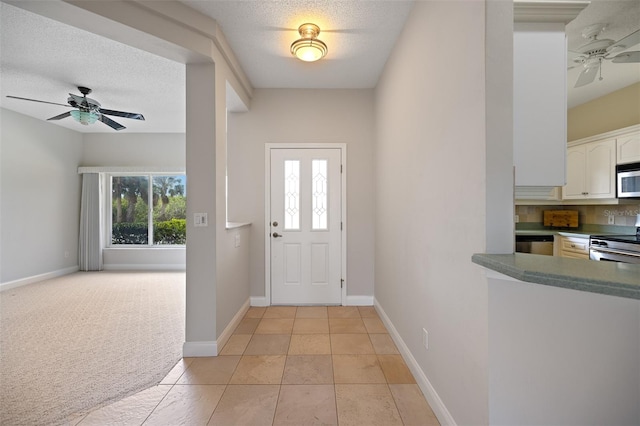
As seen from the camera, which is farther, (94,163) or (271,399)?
(94,163)

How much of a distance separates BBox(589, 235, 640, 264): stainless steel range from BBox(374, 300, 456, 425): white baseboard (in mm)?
2618

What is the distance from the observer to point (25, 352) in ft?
7.88

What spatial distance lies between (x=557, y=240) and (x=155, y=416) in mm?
5047

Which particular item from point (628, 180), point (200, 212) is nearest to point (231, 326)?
point (200, 212)

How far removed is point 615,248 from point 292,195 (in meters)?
3.78

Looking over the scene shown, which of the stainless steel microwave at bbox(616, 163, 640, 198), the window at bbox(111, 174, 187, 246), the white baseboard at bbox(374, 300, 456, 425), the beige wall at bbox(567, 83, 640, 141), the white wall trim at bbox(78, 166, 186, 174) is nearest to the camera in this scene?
the white baseboard at bbox(374, 300, 456, 425)

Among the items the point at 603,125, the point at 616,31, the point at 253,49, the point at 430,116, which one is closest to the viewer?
the point at 430,116

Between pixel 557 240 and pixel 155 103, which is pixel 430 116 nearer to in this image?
pixel 557 240

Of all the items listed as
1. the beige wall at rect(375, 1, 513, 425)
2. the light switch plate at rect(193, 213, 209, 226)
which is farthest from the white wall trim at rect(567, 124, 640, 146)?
the light switch plate at rect(193, 213, 209, 226)

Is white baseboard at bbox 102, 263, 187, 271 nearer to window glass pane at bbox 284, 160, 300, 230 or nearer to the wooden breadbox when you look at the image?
window glass pane at bbox 284, 160, 300, 230

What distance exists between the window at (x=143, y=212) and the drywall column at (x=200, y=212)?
3.99 metres

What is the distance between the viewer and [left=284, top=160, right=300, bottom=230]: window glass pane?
3574 millimetres

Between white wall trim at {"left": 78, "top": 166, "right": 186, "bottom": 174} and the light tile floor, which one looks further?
white wall trim at {"left": 78, "top": 166, "right": 186, "bottom": 174}

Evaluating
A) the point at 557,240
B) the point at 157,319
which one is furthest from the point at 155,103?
the point at 557,240
